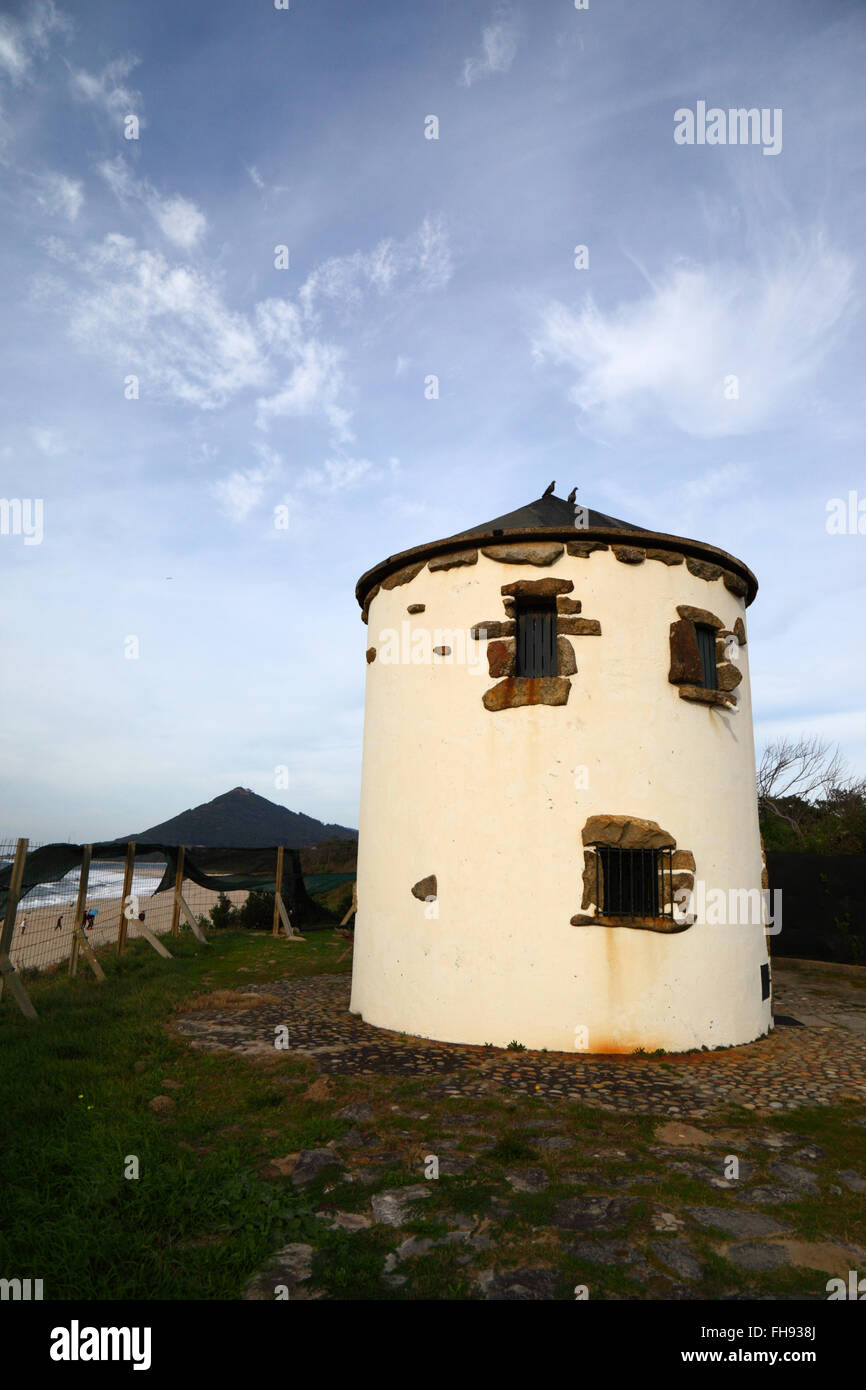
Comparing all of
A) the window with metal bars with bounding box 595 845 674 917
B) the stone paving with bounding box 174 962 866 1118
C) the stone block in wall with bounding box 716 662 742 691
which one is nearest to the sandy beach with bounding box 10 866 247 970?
the stone paving with bounding box 174 962 866 1118

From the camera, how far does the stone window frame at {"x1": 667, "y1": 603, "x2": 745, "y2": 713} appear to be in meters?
8.09

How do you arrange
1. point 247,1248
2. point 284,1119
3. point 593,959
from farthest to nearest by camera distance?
point 593,959, point 284,1119, point 247,1248

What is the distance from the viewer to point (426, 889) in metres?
8.11

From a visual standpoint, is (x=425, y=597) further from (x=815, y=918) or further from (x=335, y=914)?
(x=335, y=914)

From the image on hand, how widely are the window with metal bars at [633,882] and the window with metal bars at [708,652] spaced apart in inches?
86.8

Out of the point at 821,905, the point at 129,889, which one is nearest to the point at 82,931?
the point at 129,889

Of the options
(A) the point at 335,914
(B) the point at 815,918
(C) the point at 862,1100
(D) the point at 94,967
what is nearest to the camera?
(C) the point at 862,1100

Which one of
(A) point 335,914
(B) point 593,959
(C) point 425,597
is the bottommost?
(A) point 335,914

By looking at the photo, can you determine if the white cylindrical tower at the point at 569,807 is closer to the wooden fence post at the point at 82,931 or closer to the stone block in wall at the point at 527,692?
the stone block in wall at the point at 527,692

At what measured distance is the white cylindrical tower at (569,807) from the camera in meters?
7.48

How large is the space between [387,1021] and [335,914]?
1231cm

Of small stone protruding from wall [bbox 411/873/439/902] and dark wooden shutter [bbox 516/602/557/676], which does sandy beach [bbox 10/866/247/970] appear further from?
dark wooden shutter [bbox 516/602/557/676]

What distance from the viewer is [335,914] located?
794 inches
